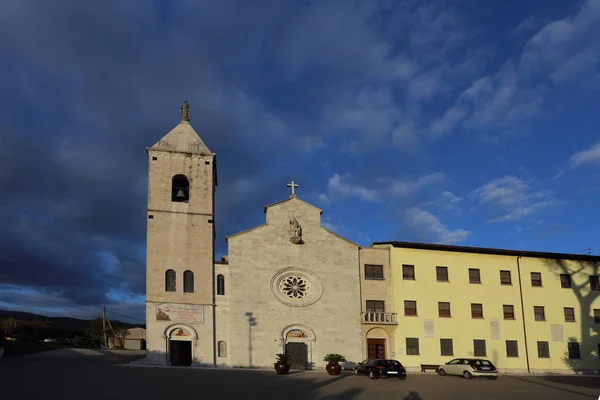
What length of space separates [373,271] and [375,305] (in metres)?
2.70

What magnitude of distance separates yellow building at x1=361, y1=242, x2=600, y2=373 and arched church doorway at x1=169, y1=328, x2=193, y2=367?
43.5ft

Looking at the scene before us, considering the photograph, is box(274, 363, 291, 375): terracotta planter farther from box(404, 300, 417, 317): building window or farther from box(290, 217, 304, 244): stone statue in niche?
box(404, 300, 417, 317): building window

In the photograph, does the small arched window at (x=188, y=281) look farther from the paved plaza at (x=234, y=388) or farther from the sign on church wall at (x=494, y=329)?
the sign on church wall at (x=494, y=329)

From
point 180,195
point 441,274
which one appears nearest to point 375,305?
point 441,274

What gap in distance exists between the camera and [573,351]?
45.2 metres

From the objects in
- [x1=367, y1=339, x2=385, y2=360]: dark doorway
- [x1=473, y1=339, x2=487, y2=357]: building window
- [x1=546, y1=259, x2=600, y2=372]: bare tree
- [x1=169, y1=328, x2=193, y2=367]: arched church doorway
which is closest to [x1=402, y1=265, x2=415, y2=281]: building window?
[x1=367, y1=339, x2=385, y2=360]: dark doorway

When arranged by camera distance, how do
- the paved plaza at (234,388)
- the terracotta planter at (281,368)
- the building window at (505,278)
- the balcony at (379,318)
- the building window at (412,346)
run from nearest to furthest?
the paved plaza at (234,388)
the terracotta planter at (281,368)
the balcony at (379,318)
the building window at (412,346)
the building window at (505,278)

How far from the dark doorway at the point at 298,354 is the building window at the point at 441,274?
12.5 meters

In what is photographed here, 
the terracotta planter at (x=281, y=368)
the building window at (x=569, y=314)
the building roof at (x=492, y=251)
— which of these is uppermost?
the building roof at (x=492, y=251)

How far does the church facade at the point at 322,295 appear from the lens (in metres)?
39.0

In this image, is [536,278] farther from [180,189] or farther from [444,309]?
[180,189]

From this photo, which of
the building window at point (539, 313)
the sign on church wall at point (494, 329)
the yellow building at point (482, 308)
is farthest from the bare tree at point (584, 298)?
the sign on church wall at point (494, 329)

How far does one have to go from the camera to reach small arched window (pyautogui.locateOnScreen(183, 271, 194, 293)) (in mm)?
39219

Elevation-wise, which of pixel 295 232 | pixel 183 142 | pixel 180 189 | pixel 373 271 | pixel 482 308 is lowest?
pixel 482 308
